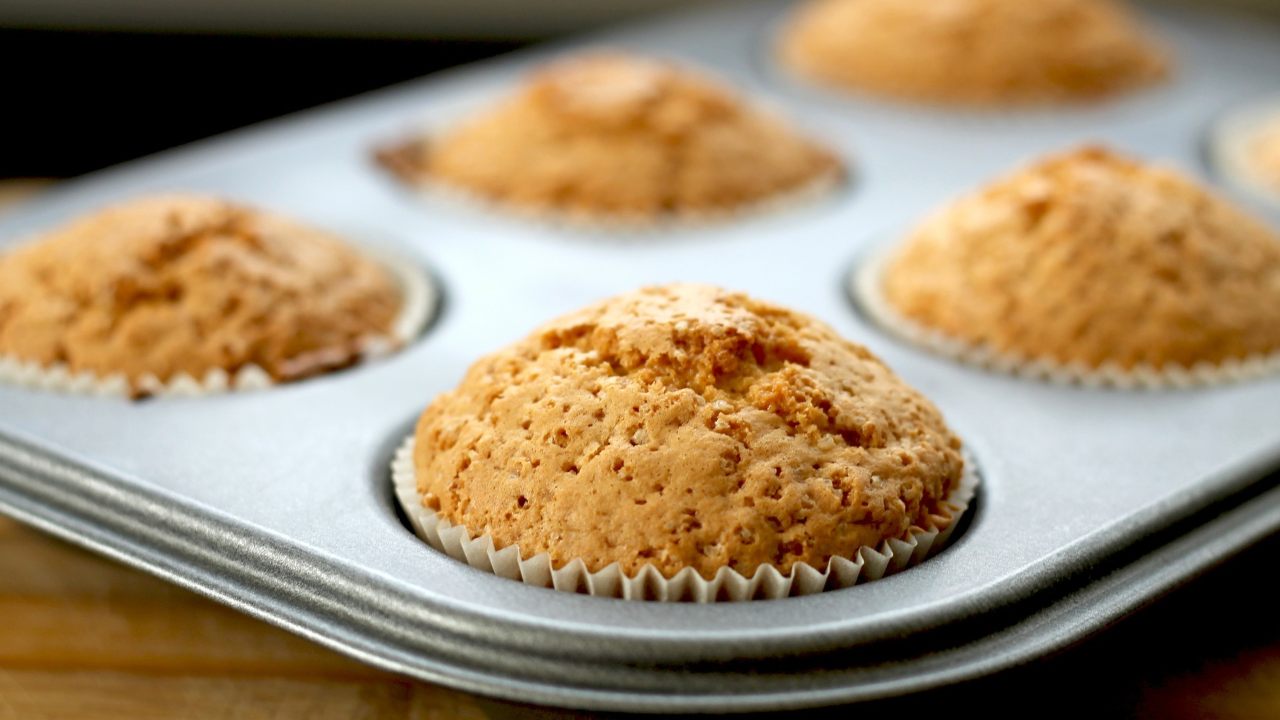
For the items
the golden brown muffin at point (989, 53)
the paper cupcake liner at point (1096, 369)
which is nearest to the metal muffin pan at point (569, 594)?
the paper cupcake liner at point (1096, 369)

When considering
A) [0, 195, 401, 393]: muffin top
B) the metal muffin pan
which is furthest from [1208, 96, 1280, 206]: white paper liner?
[0, 195, 401, 393]: muffin top

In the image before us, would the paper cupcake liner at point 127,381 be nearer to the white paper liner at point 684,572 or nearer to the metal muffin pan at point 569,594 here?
the metal muffin pan at point 569,594

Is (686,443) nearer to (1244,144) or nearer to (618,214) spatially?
(618,214)

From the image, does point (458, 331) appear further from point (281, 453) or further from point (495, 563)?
point (495, 563)

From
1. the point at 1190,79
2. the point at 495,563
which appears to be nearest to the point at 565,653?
A: the point at 495,563

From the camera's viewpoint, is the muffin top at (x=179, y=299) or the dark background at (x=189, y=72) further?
the dark background at (x=189, y=72)

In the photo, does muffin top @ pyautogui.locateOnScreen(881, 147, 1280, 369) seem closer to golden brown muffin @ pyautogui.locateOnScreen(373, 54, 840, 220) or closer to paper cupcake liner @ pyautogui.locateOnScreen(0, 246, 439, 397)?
golden brown muffin @ pyautogui.locateOnScreen(373, 54, 840, 220)
